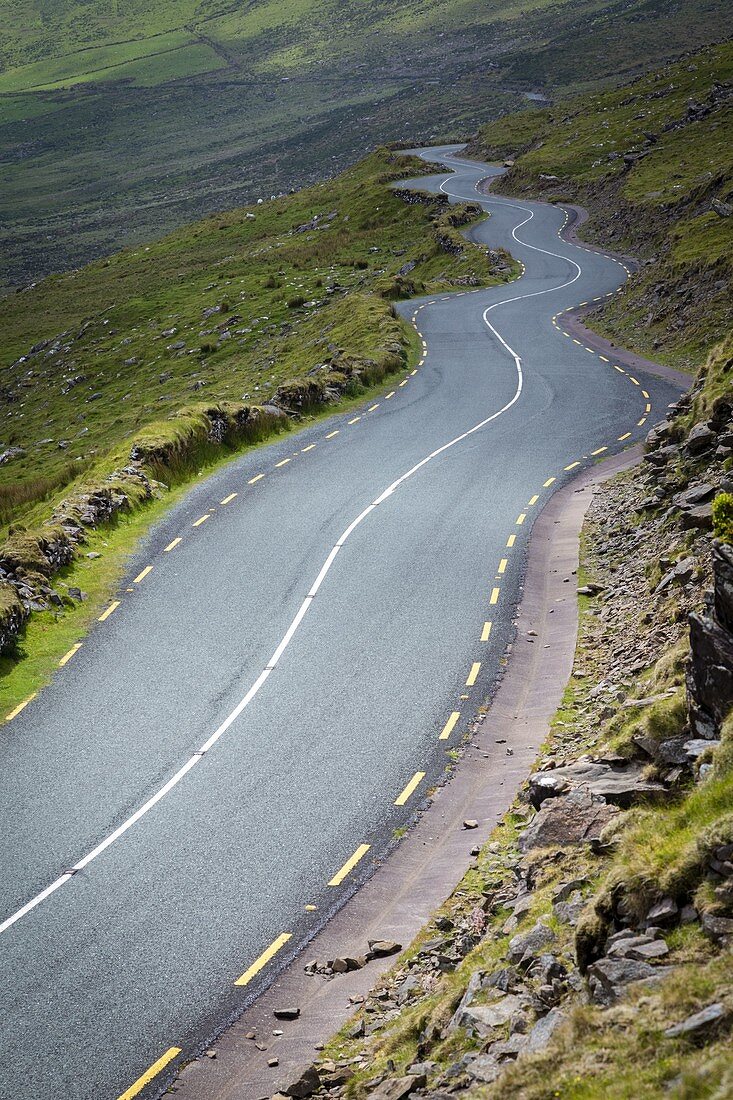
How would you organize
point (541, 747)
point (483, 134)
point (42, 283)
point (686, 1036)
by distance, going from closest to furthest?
1. point (686, 1036)
2. point (541, 747)
3. point (42, 283)
4. point (483, 134)

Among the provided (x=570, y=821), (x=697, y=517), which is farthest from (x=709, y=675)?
(x=697, y=517)

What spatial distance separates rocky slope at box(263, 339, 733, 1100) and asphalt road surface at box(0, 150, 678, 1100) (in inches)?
85.9

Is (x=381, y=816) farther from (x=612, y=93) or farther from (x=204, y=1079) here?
(x=612, y=93)

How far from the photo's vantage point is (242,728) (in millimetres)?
19703

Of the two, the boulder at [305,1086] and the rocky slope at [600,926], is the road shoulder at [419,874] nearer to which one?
the rocky slope at [600,926]

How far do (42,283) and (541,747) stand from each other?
118m

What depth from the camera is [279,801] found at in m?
17.2

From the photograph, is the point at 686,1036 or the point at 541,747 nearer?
the point at 686,1036

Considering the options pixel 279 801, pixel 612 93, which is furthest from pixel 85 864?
pixel 612 93

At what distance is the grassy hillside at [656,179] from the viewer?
5184 centimetres

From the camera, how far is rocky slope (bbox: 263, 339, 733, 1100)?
800 cm

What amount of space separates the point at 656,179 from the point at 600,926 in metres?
84.4

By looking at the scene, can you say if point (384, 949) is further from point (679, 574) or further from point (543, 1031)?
point (679, 574)

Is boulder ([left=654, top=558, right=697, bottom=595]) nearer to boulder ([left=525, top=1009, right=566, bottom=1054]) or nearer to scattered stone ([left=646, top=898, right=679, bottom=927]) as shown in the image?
scattered stone ([left=646, top=898, right=679, bottom=927])
